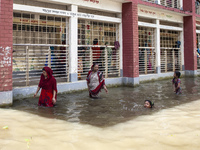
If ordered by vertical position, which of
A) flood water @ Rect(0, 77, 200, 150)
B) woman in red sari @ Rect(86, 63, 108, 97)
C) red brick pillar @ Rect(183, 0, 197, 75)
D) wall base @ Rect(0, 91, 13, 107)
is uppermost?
red brick pillar @ Rect(183, 0, 197, 75)

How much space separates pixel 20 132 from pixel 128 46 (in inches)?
305

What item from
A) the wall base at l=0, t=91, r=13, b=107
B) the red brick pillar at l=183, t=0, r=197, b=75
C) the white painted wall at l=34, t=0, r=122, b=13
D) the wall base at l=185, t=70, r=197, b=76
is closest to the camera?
the wall base at l=0, t=91, r=13, b=107

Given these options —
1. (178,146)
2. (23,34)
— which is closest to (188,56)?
(23,34)

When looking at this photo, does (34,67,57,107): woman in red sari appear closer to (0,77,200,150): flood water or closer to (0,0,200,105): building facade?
(0,77,200,150): flood water

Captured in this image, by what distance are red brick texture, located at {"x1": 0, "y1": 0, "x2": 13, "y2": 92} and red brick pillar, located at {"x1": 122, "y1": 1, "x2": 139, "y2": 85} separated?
18.8 ft

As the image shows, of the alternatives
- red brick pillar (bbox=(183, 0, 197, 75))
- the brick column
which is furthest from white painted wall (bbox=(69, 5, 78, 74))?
red brick pillar (bbox=(183, 0, 197, 75))

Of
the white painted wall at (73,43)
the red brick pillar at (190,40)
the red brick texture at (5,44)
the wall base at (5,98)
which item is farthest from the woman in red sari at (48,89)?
the red brick pillar at (190,40)

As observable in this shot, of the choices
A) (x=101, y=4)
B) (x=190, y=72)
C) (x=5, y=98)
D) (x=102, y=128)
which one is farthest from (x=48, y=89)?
(x=190, y=72)

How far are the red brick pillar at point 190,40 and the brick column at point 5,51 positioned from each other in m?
12.1

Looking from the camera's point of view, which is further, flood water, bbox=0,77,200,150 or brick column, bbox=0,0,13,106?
brick column, bbox=0,0,13,106

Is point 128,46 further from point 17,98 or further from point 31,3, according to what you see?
point 17,98

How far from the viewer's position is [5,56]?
6352mm

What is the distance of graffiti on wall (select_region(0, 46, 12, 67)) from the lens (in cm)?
627

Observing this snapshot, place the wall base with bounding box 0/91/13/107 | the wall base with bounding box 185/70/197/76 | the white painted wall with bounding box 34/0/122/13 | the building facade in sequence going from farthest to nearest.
Result: the wall base with bounding box 185/70/197/76
the white painted wall with bounding box 34/0/122/13
the building facade
the wall base with bounding box 0/91/13/107
